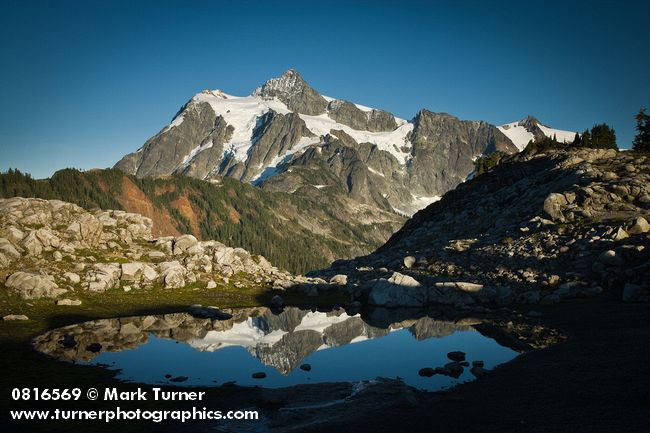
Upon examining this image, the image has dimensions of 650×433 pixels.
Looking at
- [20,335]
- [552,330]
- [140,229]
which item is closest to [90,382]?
[20,335]

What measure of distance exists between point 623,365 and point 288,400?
68.9 feet

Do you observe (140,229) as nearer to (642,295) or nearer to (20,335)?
(20,335)

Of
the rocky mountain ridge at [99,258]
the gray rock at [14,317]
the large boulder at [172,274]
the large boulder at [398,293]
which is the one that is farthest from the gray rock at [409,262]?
the gray rock at [14,317]

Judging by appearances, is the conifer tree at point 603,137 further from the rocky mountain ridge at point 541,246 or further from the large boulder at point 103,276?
the large boulder at point 103,276

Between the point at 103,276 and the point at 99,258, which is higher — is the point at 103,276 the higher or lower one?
the lower one

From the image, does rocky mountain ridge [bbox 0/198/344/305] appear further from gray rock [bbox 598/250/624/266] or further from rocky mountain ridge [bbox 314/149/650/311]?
gray rock [bbox 598/250/624/266]

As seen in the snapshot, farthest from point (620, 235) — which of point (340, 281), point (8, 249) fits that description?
point (8, 249)

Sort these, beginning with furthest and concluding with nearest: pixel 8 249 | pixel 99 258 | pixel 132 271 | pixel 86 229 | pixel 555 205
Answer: pixel 86 229 → pixel 555 205 → pixel 99 258 → pixel 132 271 → pixel 8 249

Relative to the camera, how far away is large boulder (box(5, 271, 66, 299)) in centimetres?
5850

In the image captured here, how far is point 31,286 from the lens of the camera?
194 ft

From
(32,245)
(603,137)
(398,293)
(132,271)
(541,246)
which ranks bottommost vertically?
(398,293)

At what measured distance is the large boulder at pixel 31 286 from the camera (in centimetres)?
5850

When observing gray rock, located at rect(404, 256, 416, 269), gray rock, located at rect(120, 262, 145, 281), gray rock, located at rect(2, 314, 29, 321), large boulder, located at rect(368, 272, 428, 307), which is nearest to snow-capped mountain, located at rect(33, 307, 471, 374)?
large boulder, located at rect(368, 272, 428, 307)

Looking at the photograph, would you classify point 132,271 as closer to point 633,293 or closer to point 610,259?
point 633,293
